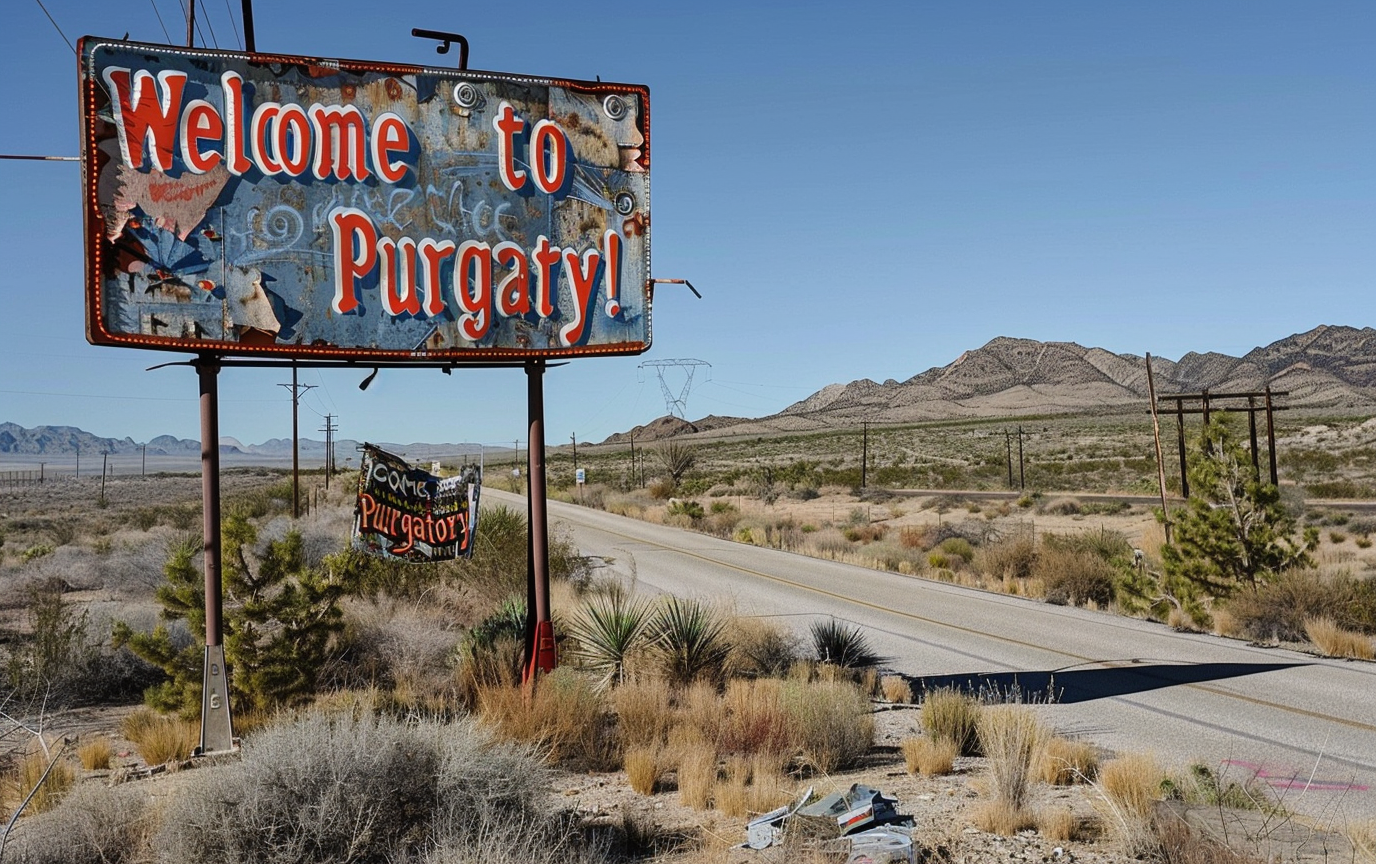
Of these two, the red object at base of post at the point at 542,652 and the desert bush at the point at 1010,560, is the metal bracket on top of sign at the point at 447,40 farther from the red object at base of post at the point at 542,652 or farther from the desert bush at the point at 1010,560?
the desert bush at the point at 1010,560

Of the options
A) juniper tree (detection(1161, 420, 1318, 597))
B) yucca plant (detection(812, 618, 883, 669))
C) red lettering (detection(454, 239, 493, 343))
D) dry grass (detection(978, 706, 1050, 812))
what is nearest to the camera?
dry grass (detection(978, 706, 1050, 812))

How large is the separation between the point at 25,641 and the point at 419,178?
970 cm

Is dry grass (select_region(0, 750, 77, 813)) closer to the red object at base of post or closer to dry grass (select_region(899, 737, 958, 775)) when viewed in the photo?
the red object at base of post

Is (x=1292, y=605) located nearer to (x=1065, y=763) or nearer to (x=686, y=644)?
(x=1065, y=763)

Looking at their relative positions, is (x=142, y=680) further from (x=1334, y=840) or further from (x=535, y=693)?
(x=1334, y=840)

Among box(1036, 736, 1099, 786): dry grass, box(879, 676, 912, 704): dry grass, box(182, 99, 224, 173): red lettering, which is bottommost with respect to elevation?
box(879, 676, 912, 704): dry grass

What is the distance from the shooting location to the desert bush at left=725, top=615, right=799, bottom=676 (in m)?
12.6

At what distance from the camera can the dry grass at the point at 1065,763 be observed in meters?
8.30

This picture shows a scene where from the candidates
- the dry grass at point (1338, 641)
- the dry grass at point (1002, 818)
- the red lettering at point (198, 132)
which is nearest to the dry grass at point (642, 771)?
the dry grass at point (1002, 818)

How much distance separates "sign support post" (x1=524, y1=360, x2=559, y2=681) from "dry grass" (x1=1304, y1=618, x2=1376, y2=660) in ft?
36.6

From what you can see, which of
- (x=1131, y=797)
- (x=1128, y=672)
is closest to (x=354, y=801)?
(x=1131, y=797)

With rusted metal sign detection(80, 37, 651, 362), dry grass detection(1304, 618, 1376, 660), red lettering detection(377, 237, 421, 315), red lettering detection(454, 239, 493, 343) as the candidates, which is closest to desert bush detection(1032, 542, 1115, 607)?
dry grass detection(1304, 618, 1376, 660)

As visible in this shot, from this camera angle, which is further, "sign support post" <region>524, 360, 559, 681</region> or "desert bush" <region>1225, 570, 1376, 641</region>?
"desert bush" <region>1225, 570, 1376, 641</region>

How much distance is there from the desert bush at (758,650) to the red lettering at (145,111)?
8.31 meters
